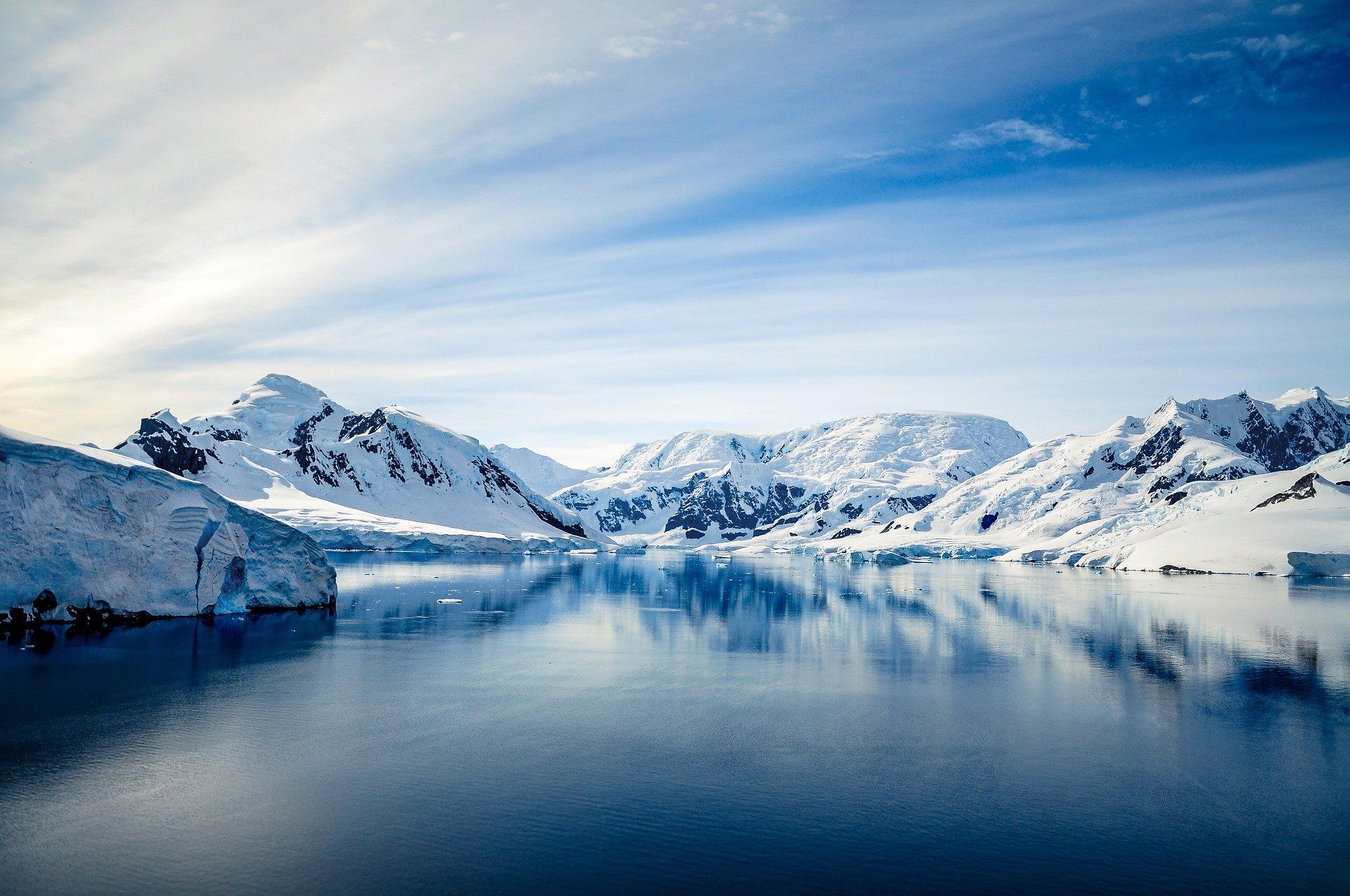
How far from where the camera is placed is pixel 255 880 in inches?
490

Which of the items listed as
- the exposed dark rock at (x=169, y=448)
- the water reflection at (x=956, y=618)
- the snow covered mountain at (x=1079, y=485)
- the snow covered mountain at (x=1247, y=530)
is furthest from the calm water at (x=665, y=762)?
the snow covered mountain at (x=1079, y=485)

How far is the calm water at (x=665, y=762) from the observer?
13.3 m

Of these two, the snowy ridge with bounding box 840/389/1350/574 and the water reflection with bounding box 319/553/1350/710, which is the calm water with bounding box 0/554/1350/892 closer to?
the water reflection with bounding box 319/553/1350/710

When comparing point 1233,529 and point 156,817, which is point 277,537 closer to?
point 156,817

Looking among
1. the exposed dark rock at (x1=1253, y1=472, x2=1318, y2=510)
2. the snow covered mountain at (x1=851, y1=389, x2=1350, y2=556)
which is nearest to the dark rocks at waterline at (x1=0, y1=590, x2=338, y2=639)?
the exposed dark rock at (x1=1253, y1=472, x2=1318, y2=510)

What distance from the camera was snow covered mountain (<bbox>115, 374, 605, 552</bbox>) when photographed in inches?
5202

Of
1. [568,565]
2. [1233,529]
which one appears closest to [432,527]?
[568,565]

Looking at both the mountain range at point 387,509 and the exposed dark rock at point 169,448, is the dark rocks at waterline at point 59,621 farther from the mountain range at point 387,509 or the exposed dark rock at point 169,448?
the exposed dark rock at point 169,448

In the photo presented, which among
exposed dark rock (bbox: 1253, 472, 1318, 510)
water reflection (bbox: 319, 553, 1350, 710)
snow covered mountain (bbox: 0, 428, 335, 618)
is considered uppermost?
exposed dark rock (bbox: 1253, 472, 1318, 510)

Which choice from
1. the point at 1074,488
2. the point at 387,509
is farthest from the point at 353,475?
the point at 1074,488

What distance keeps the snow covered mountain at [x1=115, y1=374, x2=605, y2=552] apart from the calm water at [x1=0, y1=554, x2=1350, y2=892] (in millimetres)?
95524

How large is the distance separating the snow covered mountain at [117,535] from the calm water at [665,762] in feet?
9.12

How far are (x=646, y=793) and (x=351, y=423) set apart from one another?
7580 inches

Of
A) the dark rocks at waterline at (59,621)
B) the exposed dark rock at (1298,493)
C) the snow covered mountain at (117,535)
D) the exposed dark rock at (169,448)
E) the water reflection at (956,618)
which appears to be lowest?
the water reflection at (956,618)
